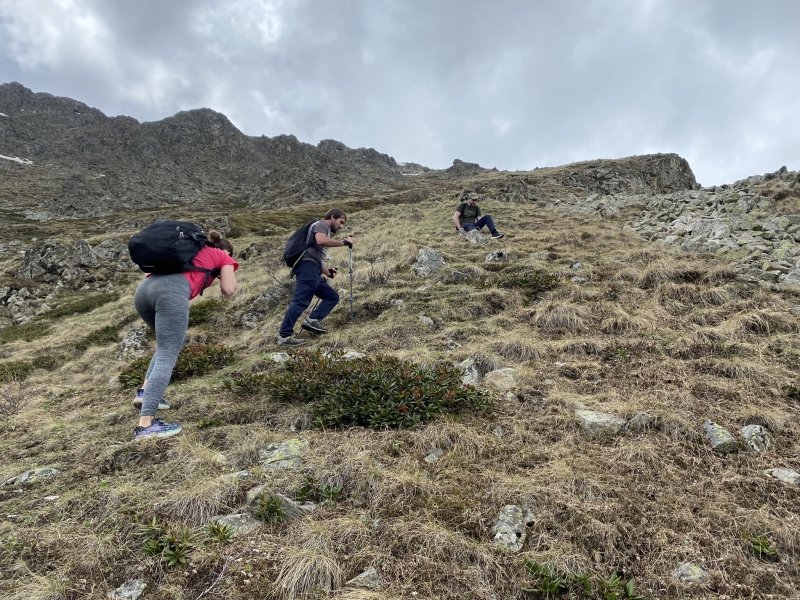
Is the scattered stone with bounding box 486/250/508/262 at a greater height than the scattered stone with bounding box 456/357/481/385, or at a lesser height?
greater

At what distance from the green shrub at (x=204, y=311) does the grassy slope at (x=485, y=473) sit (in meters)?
3.54

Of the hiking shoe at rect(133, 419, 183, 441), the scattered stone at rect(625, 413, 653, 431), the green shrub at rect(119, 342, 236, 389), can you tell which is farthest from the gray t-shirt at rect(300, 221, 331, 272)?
the scattered stone at rect(625, 413, 653, 431)

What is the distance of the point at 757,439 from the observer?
347 centimetres

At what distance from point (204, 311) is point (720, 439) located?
10912mm

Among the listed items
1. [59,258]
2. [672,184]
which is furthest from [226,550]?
[672,184]

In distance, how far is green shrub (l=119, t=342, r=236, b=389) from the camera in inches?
250

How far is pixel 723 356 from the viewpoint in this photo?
5.05m

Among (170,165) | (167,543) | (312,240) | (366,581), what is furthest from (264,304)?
(170,165)

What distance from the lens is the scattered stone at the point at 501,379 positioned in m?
4.99

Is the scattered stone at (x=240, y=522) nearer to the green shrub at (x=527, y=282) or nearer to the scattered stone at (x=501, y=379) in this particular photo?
the scattered stone at (x=501, y=379)

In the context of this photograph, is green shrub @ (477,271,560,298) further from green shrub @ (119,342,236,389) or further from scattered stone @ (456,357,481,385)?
green shrub @ (119,342,236,389)

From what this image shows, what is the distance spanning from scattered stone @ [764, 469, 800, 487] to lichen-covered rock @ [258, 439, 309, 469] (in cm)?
383

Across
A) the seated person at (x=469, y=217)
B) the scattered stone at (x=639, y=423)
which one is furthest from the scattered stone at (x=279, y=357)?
the seated person at (x=469, y=217)

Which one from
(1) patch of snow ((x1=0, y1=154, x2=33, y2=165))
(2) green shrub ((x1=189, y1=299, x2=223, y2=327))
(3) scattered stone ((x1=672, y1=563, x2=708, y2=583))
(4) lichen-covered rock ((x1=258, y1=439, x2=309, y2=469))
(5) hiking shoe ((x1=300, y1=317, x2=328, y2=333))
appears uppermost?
(1) patch of snow ((x1=0, y1=154, x2=33, y2=165))
